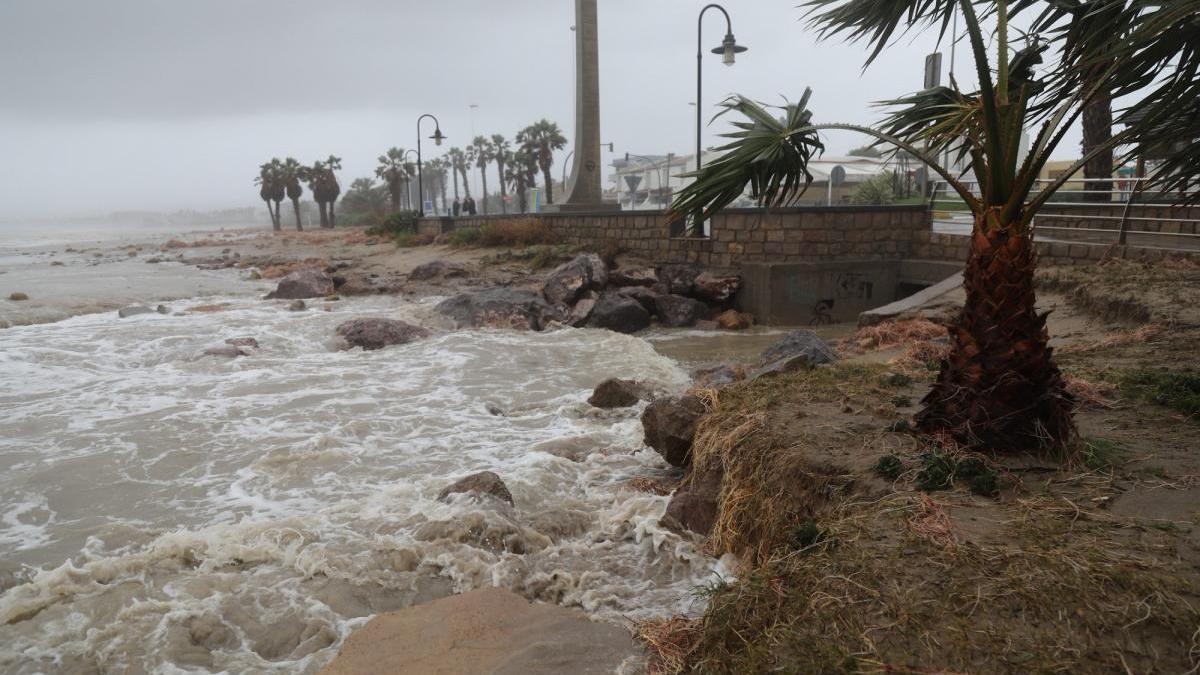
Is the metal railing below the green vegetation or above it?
above

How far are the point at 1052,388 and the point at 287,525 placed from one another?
5.01 meters

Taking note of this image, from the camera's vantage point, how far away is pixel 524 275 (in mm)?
19906

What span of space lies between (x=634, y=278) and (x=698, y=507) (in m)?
12.3

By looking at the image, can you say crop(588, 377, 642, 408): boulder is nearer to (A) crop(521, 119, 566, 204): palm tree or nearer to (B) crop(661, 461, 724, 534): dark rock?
(B) crop(661, 461, 724, 534): dark rock

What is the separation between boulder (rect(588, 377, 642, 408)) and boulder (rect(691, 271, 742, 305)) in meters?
7.84

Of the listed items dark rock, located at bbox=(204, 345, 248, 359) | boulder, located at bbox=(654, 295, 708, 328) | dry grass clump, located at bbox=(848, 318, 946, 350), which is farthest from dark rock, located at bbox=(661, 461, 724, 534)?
boulder, located at bbox=(654, 295, 708, 328)

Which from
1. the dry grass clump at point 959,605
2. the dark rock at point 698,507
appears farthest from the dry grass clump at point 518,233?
the dry grass clump at point 959,605

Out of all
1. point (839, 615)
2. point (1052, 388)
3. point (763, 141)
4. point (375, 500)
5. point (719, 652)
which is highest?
point (763, 141)

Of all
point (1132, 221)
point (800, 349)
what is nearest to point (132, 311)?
point (800, 349)

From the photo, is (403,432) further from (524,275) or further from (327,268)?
(327,268)

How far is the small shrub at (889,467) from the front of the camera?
154 inches

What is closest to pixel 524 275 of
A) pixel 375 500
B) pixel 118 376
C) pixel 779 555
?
pixel 118 376

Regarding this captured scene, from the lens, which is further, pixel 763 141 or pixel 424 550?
pixel 424 550

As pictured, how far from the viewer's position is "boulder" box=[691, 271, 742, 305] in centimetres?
1627
